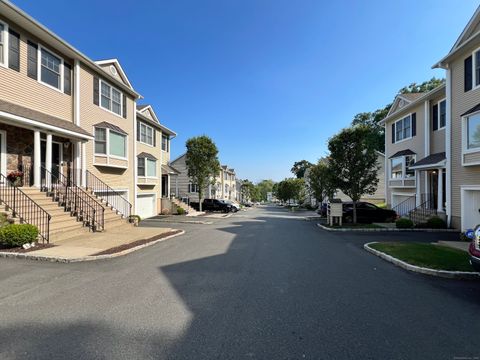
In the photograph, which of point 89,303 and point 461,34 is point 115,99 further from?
point 461,34

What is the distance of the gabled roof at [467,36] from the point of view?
41.8ft

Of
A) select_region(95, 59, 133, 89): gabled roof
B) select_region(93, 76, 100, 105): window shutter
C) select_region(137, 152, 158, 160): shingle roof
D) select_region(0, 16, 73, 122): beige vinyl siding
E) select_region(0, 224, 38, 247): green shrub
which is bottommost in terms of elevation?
select_region(0, 224, 38, 247): green shrub

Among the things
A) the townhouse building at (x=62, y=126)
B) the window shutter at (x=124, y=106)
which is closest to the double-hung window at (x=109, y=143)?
the townhouse building at (x=62, y=126)

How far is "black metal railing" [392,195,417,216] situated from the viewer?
20078 millimetres

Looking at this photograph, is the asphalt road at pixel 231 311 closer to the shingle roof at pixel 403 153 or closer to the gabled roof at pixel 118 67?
the gabled roof at pixel 118 67

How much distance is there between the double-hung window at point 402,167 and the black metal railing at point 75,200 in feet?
68.5

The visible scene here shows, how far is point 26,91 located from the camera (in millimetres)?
11312

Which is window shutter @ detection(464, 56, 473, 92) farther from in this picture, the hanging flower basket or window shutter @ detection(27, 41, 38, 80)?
the hanging flower basket

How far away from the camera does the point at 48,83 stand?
12.4 m

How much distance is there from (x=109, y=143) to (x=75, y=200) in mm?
4841

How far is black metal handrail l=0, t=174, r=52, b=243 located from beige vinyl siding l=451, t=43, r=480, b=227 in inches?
729

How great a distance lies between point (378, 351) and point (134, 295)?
4.11 meters

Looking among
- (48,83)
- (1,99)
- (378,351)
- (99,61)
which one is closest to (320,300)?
(378,351)

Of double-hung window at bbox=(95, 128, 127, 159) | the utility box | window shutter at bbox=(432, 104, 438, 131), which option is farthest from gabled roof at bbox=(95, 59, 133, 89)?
window shutter at bbox=(432, 104, 438, 131)
